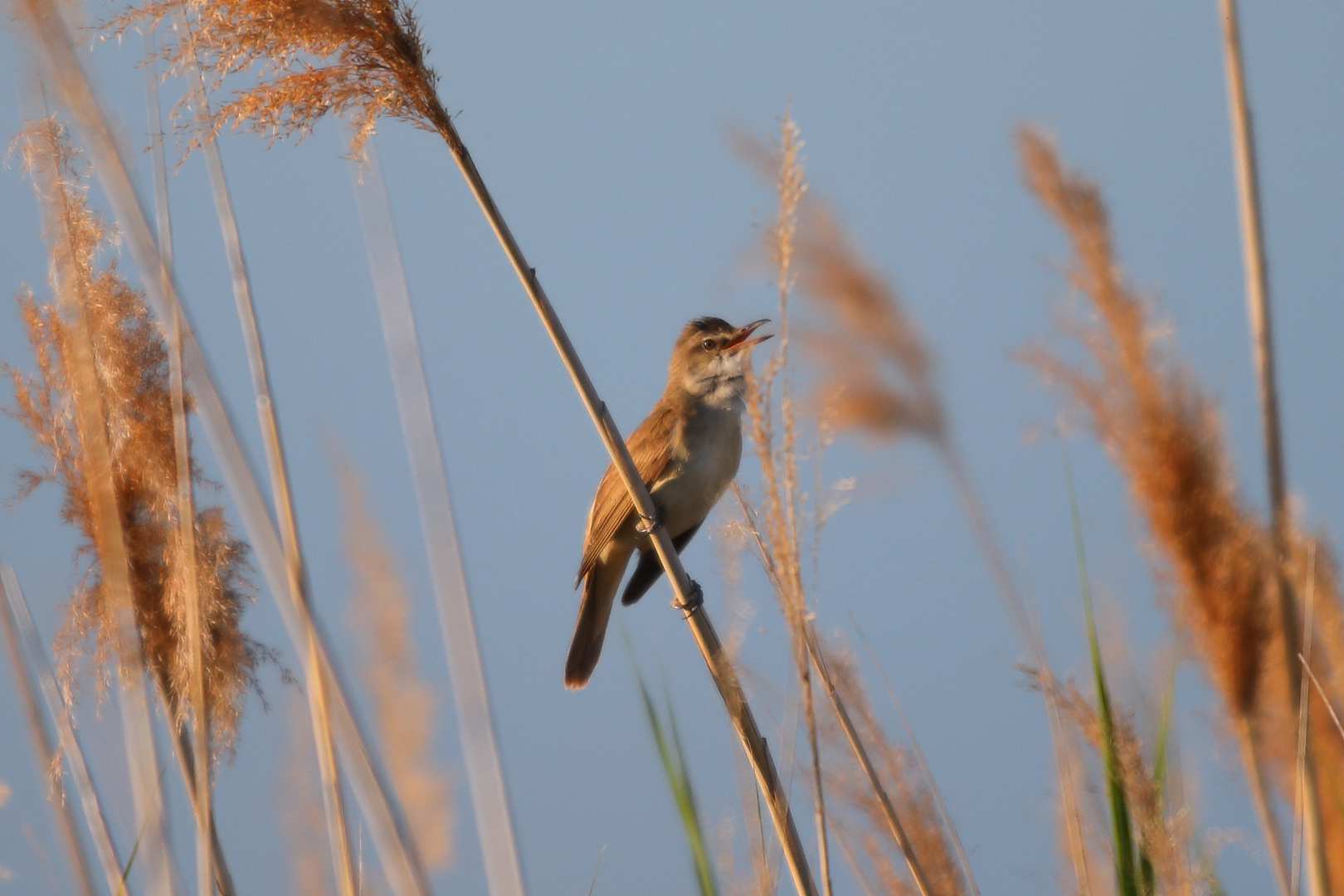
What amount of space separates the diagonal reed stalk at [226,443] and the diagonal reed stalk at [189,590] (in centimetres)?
9

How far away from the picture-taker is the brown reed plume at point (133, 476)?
1969mm

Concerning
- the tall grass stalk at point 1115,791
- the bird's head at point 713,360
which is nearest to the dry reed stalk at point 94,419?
the tall grass stalk at point 1115,791

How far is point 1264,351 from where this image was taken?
1913 mm

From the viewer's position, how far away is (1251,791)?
6.25ft

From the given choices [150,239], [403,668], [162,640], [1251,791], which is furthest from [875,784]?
[150,239]

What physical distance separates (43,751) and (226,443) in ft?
2.39

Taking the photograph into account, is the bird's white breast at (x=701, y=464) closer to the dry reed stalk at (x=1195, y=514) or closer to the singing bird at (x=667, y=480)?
the singing bird at (x=667, y=480)

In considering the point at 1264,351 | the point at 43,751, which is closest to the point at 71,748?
the point at 43,751

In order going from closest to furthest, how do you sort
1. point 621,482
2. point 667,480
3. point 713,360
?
point 621,482 → point 667,480 → point 713,360

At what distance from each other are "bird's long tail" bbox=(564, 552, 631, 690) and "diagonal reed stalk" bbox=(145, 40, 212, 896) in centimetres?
198

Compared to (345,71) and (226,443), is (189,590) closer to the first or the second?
(226,443)

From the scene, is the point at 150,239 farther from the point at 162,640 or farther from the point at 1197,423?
the point at 1197,423

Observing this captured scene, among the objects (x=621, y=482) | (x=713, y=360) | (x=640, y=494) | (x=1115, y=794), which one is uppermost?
(x=713, y=360)

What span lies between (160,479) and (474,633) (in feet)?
2.36
